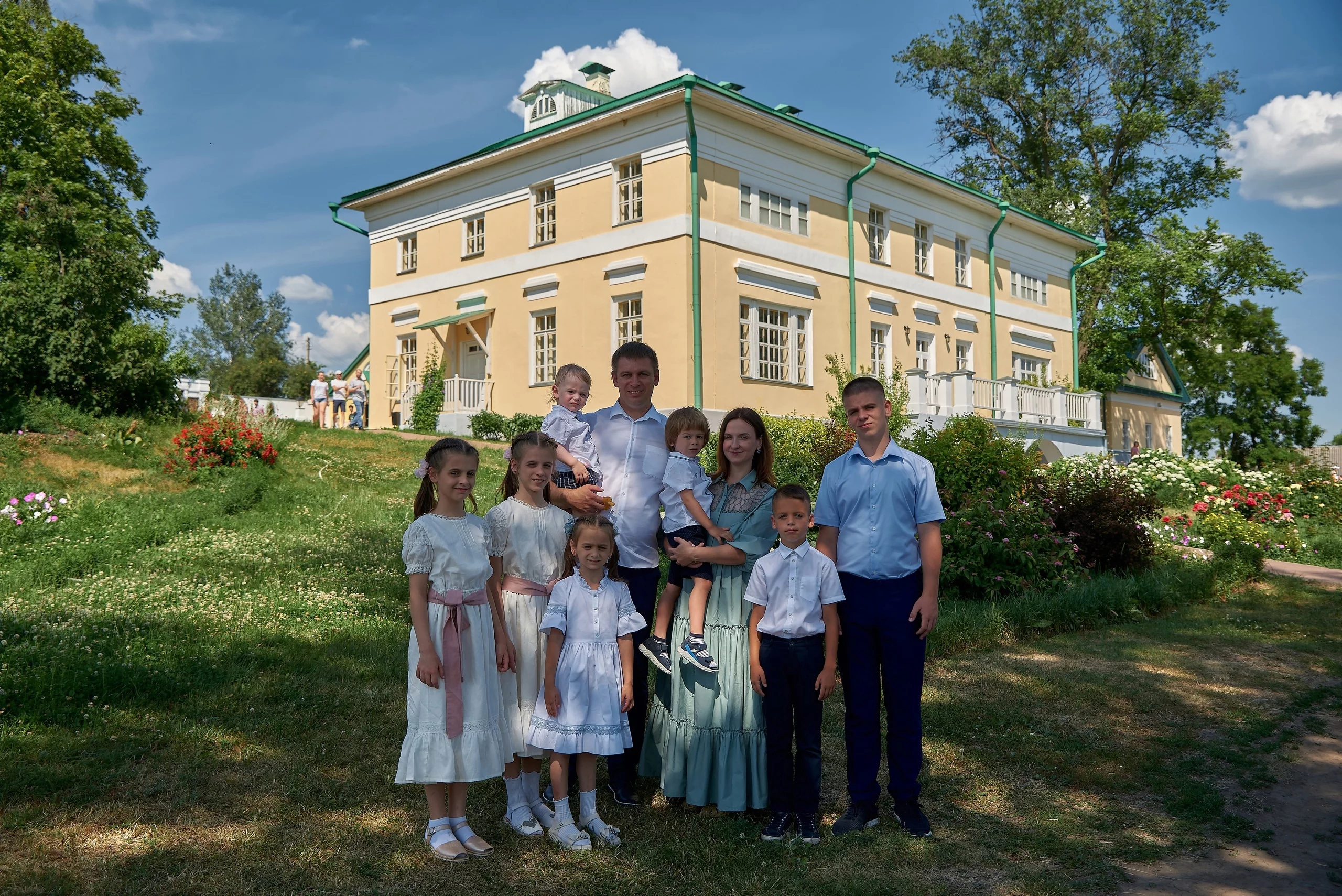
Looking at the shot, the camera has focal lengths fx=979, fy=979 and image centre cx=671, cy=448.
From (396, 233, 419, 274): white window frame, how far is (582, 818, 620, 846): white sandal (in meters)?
20.3

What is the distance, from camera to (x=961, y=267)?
80.6ft

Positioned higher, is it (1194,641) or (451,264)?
(451,264)

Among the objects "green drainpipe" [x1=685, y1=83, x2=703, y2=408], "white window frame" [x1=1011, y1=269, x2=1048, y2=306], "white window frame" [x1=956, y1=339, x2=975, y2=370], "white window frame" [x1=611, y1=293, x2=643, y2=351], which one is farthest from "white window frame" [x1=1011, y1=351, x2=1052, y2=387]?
"white window frame" [x1=611, y1=293, x2=643, y2=351]

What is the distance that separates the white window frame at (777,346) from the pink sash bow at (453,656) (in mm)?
14558

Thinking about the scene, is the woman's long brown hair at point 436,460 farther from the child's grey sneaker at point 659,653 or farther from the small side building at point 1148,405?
the small side building at point 1148,405

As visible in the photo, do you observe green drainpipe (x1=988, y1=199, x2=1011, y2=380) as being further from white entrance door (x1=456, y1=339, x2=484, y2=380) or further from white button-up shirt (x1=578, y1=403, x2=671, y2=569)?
white button-up shirt (x1=578, y1=403, x2=671, y2=569)

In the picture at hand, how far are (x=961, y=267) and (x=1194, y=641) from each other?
17863 mm

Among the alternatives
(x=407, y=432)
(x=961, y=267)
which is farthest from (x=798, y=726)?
(x=961, y=267)

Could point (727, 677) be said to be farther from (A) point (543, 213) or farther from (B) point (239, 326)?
(B) point (239, 326)

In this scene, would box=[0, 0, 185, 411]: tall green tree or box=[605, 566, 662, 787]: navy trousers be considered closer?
box=[605, 566, 662, 787]: navy trousers

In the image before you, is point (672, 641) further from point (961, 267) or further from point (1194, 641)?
point (961, 267)

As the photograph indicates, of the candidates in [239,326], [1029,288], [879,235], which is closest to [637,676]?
[879,235]

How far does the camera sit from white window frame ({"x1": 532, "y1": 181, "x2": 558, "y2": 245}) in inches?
787

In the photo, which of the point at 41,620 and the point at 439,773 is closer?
the point at 439,773
